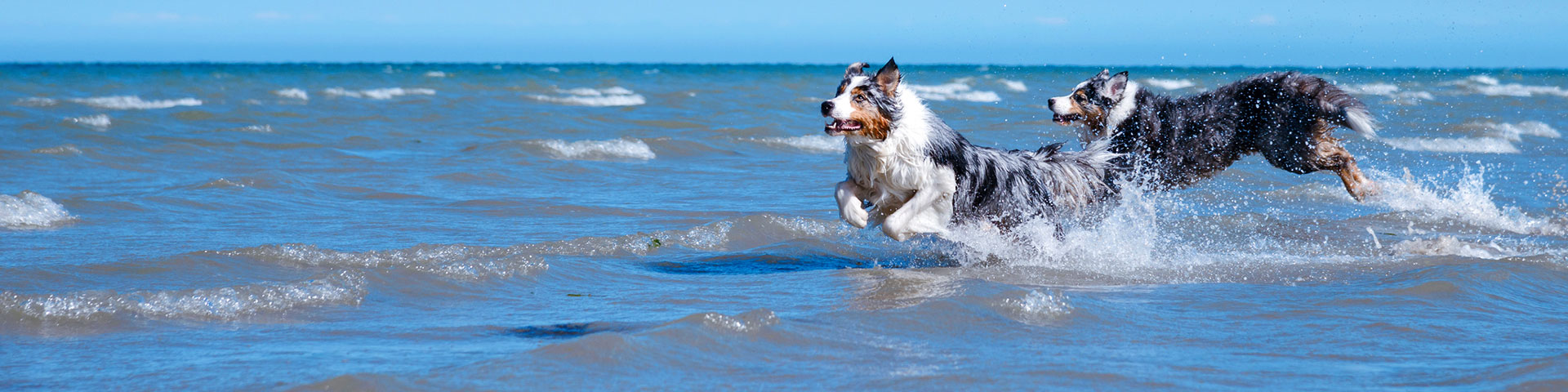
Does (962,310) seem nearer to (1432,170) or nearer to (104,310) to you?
(104,310)

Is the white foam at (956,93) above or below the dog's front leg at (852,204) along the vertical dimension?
below

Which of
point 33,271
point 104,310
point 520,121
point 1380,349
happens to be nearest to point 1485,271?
point 1380,349

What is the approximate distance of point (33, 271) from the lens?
16.9 ft

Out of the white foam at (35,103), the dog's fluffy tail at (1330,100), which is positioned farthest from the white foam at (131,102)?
the dog's fluffy tail at (1330,100)

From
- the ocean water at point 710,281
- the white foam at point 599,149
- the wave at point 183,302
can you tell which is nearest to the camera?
the ocean water at point 710,281

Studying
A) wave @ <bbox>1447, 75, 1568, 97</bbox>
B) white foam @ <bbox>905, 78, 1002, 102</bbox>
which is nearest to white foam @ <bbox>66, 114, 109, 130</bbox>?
white foam @ <bbox>905, 78, 1002, 102</bbox>

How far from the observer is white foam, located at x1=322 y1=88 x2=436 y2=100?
27.0m

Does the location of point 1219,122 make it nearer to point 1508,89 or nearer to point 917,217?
point 917,217

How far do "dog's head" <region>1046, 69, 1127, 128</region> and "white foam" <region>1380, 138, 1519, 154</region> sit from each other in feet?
26.3

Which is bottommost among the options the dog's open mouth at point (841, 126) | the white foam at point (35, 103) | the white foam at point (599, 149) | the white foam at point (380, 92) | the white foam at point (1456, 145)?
the white foam at point (380, 92)

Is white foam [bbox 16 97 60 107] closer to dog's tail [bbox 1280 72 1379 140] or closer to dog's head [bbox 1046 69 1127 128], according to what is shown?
dog's head [bbox 1046 69 1127 128]

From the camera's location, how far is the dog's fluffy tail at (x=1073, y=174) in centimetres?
594

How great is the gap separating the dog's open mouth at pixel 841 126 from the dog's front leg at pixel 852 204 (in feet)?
1.35

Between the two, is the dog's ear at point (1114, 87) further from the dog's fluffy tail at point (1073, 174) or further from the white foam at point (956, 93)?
the white foam at point (956, 93)
